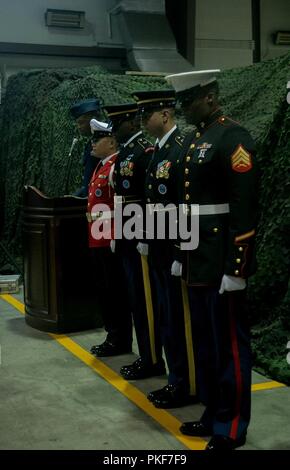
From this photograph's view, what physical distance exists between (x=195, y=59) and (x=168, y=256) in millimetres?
8476

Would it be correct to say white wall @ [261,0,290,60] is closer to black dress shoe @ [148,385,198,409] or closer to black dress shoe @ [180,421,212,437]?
black dress shoe @ [148,385,198,409]

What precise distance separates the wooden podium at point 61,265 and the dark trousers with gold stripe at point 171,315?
1544mm

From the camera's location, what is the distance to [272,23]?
12344 millimetres

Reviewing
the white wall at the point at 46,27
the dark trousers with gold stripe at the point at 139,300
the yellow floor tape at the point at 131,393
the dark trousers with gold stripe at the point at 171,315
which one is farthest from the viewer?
the white wall at the point at 46,27

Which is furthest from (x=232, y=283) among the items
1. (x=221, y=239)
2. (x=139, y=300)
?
(x=139, y=300)

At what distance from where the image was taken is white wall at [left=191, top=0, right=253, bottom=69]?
36.6 feet

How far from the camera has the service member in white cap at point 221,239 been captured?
2.53 metres

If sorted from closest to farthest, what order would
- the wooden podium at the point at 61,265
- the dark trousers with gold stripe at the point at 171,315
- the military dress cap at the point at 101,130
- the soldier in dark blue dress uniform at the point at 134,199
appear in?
the dark trousers with gold stripe at the point at 171,315, the soldier in dark blue dress uniform at the point at 134,199, the military dress cap at the point at 101,130, the wooden podium at the point at 61,265

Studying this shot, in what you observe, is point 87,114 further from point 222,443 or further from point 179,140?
point 222,443

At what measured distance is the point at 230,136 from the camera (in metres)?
2.59

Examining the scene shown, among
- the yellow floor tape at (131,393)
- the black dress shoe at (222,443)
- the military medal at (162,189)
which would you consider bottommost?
the yellow floor tape at (131,393)

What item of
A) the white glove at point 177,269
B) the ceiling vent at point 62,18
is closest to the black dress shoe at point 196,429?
the white glove at point 177,269

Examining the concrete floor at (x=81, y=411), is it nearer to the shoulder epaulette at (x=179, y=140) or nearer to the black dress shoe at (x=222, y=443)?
the black dress shoe at (x=222, y=443)

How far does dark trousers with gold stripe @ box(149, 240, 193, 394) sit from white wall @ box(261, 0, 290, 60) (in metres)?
9.72
